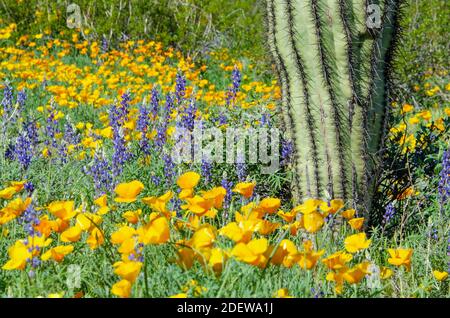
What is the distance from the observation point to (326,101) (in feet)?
9.52

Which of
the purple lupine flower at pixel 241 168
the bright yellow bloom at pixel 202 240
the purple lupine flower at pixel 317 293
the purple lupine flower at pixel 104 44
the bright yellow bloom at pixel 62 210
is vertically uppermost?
the purple lupine flower at pixel 104 44

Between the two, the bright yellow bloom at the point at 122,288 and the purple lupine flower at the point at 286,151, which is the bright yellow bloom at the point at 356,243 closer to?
the bright yellow bloom at the point at 122,288

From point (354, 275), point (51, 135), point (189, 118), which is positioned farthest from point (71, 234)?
point (51, 135)

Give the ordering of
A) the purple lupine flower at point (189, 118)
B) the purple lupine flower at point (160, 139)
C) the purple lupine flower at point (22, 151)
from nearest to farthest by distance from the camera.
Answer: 1. the purple lupine flower at point (22, 151)
2. the purple lupine flower at point (189, 118)
3. the purple lupine flower at point (160, 139)

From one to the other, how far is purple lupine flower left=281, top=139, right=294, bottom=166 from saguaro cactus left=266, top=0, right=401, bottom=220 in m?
0.09

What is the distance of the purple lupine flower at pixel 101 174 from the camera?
2988 millimetres

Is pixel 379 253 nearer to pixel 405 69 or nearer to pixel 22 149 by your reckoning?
pixel 22 149

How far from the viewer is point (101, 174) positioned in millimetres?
3037

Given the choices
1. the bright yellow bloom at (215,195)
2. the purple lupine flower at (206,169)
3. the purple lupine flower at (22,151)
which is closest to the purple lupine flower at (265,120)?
the purple lupine flower at (206,169)

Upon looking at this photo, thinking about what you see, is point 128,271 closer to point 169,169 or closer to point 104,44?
point 169,169

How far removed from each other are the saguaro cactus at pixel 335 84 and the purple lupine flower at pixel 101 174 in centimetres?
84

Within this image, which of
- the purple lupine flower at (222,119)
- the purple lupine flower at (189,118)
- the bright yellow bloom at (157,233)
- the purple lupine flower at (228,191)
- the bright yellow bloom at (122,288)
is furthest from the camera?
the purple lupine flower at (222,119)

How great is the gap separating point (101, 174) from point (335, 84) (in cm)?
111
